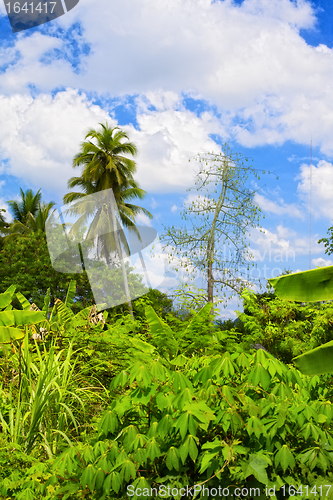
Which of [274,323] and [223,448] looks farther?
[274,323]

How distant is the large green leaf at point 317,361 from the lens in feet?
9.42

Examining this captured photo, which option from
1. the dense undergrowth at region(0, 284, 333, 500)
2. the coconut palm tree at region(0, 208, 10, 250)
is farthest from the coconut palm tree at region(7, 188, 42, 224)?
the dense undergrowth at region(0, 284, 333, 500)

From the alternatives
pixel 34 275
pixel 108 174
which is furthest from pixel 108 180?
pixel 34 275

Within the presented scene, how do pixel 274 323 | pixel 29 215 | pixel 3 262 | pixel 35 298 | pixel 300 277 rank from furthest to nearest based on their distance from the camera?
pixel 29 215
pixel 3 262
pixel 35 298
pixel 274 323
pixel 300 277

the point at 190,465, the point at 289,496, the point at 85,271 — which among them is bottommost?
the point at 289,496

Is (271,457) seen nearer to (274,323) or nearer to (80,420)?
(80,420)

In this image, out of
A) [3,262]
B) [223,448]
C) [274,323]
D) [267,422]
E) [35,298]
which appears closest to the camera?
[223,448]

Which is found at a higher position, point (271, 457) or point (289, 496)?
point (271, 457)

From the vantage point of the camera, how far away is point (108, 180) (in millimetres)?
26750

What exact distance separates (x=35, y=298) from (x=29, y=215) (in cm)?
1578

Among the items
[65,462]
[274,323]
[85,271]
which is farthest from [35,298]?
[65,462]

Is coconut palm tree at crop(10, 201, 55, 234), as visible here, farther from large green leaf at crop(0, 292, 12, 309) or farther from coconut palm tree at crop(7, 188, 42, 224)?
large green leaf at crop(0, 292, 12, 309)

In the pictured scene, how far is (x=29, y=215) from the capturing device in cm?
3556

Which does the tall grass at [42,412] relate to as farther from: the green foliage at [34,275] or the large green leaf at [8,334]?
the green foliage at [34,275]
